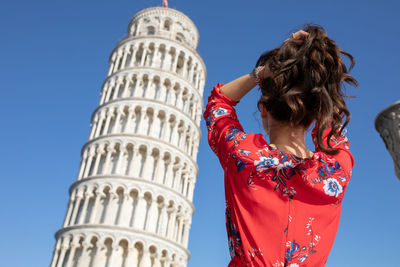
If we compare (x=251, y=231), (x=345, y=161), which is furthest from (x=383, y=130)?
(x=251, y=231)

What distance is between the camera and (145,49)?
26578mm

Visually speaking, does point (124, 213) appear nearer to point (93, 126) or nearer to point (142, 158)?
point (142, 158)

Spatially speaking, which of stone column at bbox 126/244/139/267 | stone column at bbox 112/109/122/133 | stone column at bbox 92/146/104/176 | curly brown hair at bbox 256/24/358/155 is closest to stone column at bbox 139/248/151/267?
stone column at bbox 126/244/139/267

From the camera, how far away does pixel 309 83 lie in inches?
46.4

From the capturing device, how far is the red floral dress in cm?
114

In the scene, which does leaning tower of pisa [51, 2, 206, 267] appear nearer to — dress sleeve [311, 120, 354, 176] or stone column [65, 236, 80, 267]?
stone column [65, 236, 80, 267]

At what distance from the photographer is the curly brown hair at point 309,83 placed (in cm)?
118

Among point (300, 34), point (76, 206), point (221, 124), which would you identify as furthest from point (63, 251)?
point (300, 34)

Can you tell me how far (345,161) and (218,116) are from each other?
464mm

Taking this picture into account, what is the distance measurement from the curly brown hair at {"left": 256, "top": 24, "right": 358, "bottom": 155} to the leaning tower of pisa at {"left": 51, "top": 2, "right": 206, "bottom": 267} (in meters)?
19.5

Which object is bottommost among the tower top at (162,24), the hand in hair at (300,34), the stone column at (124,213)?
the hand in hair at (300,34)

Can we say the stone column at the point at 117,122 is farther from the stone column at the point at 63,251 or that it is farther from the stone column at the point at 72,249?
the stone column at the point at 63,251

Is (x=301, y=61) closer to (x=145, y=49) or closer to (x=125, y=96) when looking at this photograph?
(x=125, y=96)

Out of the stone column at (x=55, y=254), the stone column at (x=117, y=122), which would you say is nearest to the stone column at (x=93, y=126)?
the stone column at (x=117, y=122)
